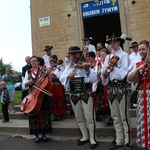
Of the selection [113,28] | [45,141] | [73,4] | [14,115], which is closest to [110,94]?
[45,141]

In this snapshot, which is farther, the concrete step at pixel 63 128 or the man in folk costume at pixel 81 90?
the concrete step at pixel 63 128

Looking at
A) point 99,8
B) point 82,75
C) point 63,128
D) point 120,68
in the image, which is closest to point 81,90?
point 82,75

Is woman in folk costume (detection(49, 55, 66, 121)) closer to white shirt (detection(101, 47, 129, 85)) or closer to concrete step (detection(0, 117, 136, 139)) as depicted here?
concrete step (detection(0, 117, 136, 139))

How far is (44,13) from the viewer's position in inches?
411

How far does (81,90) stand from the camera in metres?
4.11

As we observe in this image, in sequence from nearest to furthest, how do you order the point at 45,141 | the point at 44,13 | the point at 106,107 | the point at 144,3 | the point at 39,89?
the point at 39,89 → the point at 45,141 → the point at 106,107 → the point at 144,3 → the point at 44,13

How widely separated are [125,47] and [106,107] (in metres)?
4.53

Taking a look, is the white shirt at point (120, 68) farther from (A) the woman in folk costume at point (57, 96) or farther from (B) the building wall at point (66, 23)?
(B) the building wall at point (66, 23)

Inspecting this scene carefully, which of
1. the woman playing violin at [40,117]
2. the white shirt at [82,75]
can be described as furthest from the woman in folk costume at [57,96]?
the white shirt at [82,75]

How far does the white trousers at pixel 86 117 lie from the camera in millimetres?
4059

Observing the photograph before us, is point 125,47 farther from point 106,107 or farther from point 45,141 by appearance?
point 45,141

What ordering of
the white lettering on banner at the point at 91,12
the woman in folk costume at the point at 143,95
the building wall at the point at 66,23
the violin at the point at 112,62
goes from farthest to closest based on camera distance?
the white lettering on banner at the point at 91,12
the building wall at the point at 66,23
the violin at the point at 112,62
the woman in folk costume at the point at 143,95

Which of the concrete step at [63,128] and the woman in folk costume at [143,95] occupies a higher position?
the woman in folk costume at [143,95]

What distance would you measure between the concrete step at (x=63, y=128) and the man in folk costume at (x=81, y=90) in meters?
0.57
